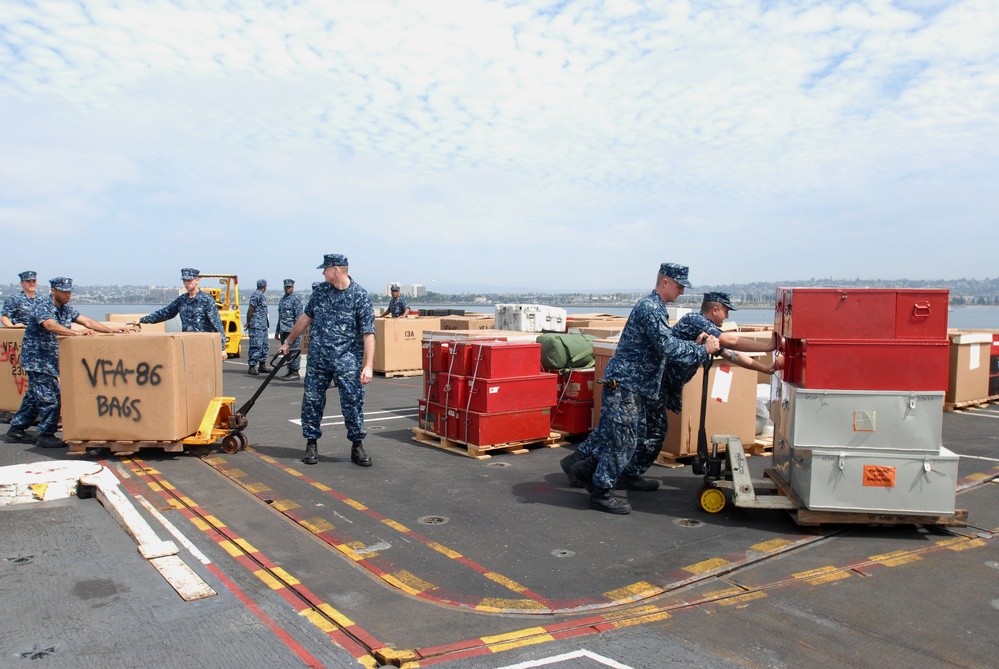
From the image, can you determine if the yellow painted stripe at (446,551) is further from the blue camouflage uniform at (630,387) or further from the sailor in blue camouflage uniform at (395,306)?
the sailor in blue camouflage uniform at (395,306)

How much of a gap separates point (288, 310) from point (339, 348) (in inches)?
405

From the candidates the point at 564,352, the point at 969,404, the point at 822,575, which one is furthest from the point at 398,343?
the point at 822,575

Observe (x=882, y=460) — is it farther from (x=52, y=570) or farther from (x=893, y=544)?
(x=52, y=570)

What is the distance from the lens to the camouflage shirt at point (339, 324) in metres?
8.02

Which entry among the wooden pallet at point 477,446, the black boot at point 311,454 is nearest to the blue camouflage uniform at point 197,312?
the black boot at point 311,454

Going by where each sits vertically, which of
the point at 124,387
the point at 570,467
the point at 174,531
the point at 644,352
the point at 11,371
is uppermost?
the point at 644,352

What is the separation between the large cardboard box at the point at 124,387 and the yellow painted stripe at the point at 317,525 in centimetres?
282

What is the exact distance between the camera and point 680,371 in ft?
21.8

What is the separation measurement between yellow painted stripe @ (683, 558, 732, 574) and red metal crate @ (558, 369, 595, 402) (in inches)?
168

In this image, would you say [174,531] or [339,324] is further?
[339,324]

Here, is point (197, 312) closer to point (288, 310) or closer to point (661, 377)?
point (288, 310)

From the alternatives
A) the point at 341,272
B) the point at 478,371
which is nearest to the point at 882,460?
the point at 478,371

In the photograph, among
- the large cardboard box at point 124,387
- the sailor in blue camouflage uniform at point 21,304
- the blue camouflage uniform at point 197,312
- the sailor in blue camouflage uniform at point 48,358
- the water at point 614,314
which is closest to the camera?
the large cardboard box at point 124,387

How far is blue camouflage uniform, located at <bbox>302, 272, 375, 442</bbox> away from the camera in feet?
26.3
